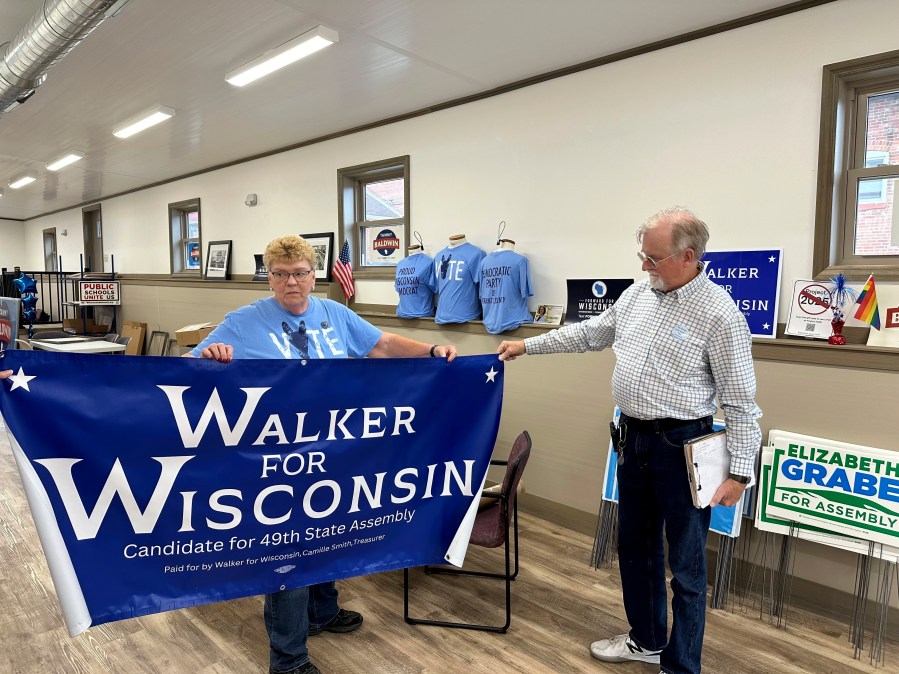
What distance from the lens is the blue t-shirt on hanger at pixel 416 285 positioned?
4.29m

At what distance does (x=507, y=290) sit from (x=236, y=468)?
2.31 metres

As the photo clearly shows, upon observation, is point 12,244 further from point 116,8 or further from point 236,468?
point 236,468

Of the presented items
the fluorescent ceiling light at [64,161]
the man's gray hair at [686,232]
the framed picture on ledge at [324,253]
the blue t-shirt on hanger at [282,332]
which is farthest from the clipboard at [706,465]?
the fluorescent ceiling light at [64,161]

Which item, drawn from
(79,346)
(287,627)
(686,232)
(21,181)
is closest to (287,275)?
(287,627)

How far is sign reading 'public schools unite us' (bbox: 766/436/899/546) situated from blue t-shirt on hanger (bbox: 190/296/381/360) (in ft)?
6.72

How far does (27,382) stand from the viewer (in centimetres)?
151

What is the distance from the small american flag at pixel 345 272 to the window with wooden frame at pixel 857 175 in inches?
139

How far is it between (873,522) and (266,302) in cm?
259

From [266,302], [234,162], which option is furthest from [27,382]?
[234,162]

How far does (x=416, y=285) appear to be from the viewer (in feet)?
14.2

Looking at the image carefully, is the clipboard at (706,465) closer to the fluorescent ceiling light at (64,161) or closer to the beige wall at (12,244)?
the fluorescent ceiling light at (64,161)

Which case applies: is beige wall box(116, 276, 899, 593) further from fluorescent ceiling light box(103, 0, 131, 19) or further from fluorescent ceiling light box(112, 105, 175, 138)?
fluorescent ceiling light box(103, 0, 131, 19)

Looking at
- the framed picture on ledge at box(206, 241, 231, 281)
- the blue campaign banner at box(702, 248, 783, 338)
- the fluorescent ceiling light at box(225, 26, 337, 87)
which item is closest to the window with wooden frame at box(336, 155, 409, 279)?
the fluorescent ceiling light at box(225, 26, 337, 87)

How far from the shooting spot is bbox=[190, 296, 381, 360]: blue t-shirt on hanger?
6.29 feet
